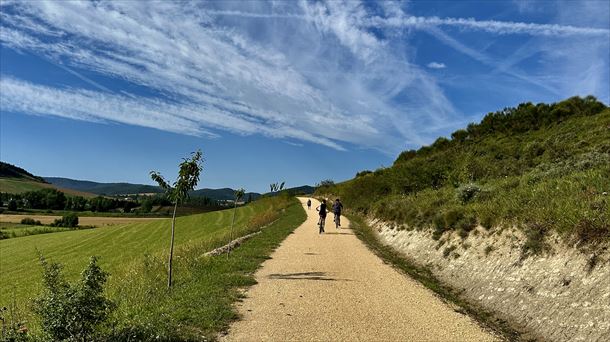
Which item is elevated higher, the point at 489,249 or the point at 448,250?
the point at 489,249

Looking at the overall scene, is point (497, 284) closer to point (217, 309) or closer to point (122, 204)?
point (217, 309)

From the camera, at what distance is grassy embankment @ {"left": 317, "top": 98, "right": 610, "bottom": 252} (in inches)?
409

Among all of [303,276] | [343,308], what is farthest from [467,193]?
[343,308]

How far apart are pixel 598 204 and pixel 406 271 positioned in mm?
6075

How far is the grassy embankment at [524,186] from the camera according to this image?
10398mm

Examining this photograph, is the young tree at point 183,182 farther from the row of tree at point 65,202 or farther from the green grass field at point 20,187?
the green grass field at point 20,187

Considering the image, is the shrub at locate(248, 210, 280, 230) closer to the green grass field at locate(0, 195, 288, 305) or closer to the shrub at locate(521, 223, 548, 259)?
the green grass field at locate(0, 195, 288, 305)

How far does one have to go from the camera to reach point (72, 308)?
5988 millimetres

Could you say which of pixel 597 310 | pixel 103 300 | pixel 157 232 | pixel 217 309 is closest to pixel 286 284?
pixel 217 309

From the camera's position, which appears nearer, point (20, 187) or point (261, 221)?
point (261, 221)

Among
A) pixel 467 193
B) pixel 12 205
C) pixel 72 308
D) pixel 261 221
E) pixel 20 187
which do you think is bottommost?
pixel 72 308

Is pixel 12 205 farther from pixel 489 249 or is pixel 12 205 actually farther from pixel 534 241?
pixel 534 241

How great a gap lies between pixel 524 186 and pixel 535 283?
7.86 metres

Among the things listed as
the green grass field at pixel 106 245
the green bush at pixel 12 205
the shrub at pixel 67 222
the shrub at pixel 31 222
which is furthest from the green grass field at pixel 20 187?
the green grass field at pixel 106 245
